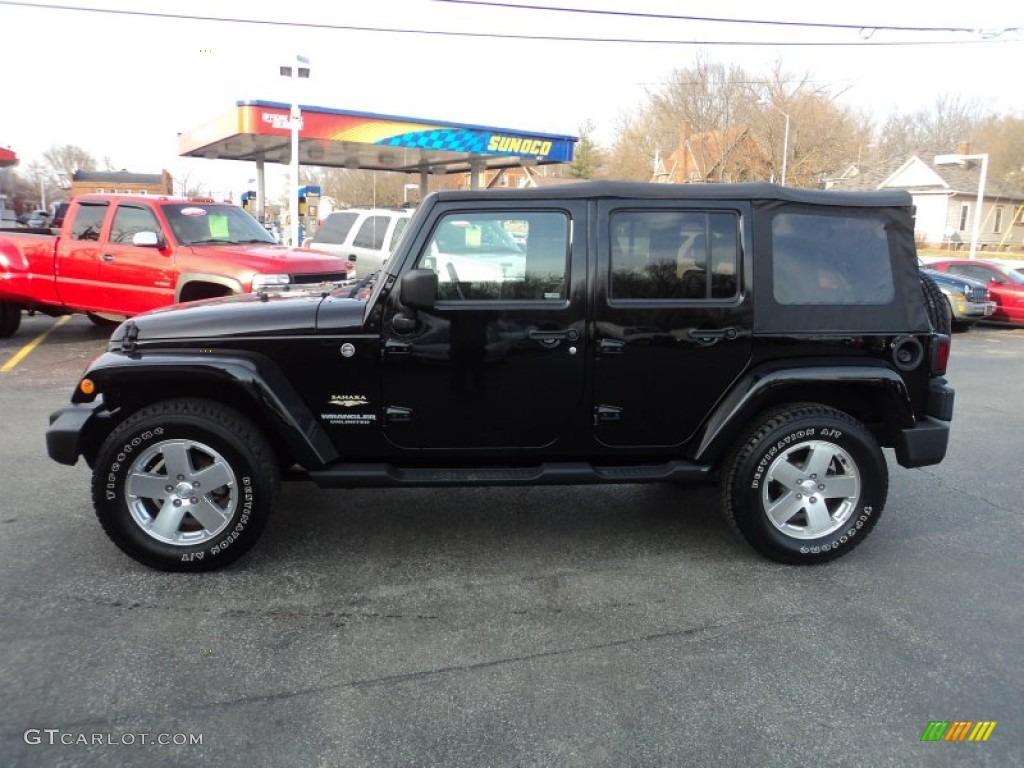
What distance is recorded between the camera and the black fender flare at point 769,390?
395 cm

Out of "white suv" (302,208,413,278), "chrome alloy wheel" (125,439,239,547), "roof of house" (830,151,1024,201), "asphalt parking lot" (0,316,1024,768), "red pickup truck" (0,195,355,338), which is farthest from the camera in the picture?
"roof of house" (830,151,1024,201)

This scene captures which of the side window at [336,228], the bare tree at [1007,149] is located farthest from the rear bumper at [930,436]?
the bare tree at [1007,149]

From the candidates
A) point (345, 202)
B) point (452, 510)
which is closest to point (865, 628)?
point (452, 510)

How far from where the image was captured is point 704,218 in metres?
4.00

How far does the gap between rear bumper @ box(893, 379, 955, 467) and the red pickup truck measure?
639cm

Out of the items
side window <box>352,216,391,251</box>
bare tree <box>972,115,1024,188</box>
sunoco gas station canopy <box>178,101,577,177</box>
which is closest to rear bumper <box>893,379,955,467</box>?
side window <box>352,216,391,251</box>

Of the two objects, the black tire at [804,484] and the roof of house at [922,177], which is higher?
the roof of house at [922,177]

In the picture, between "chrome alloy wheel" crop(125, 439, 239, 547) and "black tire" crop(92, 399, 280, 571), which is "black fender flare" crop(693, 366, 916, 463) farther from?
"chrome alloy wheel" crop(125, 439, 239, 547)

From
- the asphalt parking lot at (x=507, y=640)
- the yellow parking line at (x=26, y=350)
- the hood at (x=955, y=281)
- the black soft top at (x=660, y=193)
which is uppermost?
the black soft top at (x=660, y=193)

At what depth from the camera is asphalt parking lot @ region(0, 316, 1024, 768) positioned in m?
2.72

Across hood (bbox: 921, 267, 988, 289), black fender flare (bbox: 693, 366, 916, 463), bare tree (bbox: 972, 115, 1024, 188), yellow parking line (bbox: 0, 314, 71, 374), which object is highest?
bare tree (bbox: 972, 115, 1024, 188)

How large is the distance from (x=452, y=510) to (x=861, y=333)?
8.34ft

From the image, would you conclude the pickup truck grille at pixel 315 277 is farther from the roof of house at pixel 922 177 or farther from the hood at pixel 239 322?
the roof of house at pixel 922 177

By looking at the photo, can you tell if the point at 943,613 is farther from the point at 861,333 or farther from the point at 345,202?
the point at 345,202
